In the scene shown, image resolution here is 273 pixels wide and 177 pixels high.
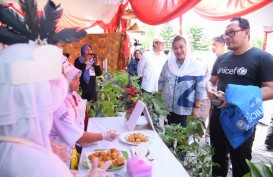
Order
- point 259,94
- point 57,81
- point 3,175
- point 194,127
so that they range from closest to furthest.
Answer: point 3,175 < point 57,81 < point 259,94 < point 194,127

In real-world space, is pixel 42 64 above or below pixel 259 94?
above

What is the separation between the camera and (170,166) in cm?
124

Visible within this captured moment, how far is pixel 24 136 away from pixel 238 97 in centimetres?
151

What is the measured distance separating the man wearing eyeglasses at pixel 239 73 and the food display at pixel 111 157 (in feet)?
3.34

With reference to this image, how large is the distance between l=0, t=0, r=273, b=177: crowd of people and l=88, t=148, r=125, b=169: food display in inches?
5.4

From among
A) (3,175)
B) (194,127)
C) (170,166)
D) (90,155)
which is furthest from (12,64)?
(194,127)

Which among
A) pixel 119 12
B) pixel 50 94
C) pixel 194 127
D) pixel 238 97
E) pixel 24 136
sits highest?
pixel 119 12

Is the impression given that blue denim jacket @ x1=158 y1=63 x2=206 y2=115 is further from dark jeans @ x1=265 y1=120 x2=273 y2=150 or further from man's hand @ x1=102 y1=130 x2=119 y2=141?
dark jeans @ x1=265 y1=120 x2=273 y2=150

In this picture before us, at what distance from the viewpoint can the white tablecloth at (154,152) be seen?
1174 millimetres

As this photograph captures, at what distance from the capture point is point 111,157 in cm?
125

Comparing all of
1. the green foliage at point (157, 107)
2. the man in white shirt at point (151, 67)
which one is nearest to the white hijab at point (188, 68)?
the green foliage at point (157, 107)

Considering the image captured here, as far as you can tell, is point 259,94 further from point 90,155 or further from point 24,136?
point 24,136

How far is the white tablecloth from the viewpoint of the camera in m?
1.17

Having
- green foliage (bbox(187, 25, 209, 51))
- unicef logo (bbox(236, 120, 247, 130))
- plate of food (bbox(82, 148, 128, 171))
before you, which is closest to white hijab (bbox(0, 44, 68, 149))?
plate of food (bbox(82, 148, 128, 171))
